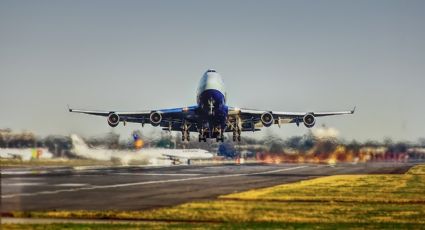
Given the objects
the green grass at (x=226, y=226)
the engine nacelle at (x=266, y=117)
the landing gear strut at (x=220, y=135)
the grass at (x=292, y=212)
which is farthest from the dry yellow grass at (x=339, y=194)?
the landing gear strut at (x=220, y=135)

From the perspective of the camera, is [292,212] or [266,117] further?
[266,117]

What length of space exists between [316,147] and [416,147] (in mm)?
14671

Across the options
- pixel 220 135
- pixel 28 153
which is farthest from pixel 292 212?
pixel 220 135

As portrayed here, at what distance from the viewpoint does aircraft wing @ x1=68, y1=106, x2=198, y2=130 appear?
251 feet

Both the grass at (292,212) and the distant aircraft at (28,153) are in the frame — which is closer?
the grass at (292,212)

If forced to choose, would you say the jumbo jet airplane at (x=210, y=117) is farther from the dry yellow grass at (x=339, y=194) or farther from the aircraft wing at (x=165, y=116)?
the dry yellow grass at (x=339, y=194)

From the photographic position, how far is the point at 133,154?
84.9m

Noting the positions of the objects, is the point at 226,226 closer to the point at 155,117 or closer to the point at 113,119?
the point at 155,117

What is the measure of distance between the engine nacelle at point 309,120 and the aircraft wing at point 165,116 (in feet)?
49.9

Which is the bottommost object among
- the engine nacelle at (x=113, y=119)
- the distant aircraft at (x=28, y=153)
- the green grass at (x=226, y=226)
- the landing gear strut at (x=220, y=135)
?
the green grass at (x=226, y=226)

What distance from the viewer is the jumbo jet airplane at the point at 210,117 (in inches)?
2763

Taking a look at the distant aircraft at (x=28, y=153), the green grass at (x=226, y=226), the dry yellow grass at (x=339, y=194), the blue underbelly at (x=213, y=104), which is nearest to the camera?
the green grass at (x=226, y=226)

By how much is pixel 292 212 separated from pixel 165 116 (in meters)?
51.2

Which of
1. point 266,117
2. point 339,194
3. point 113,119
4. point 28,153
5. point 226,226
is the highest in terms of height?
point 266,117
